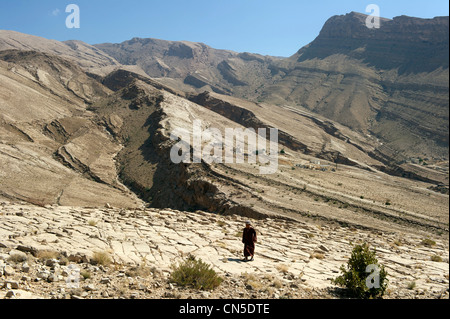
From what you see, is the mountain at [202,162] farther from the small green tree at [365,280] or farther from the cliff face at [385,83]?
the small green tree at [365,280]

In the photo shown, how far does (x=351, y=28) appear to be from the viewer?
5002 inches

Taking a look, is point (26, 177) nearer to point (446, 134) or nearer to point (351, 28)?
point (446, 134)

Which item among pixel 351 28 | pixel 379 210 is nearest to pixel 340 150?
pixel 379 210

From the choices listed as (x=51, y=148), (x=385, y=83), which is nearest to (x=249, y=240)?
(x=51, y=148)

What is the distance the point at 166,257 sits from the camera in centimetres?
866

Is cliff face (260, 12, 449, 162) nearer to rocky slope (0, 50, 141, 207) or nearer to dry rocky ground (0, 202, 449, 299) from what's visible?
rocky slope (0, 50, 141, 207)

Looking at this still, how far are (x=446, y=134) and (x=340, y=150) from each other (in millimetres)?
28383

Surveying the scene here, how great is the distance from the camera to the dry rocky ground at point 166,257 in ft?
20.1

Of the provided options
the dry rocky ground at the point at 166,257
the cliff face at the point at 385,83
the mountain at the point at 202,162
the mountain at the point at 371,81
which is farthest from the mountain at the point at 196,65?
the dry rocky ground at the point at 166,257

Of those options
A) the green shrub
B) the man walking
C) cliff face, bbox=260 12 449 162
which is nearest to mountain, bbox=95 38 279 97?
cliff face, bbox=260 12 449 162

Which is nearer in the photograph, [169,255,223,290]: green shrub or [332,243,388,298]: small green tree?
[169,255,223,290]: green shrub

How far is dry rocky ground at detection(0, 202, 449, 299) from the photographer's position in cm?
614

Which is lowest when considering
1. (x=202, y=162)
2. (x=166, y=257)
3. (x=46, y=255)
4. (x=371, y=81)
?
(x=166, y=257)

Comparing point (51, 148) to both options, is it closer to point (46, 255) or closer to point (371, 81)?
point (46, 255)
